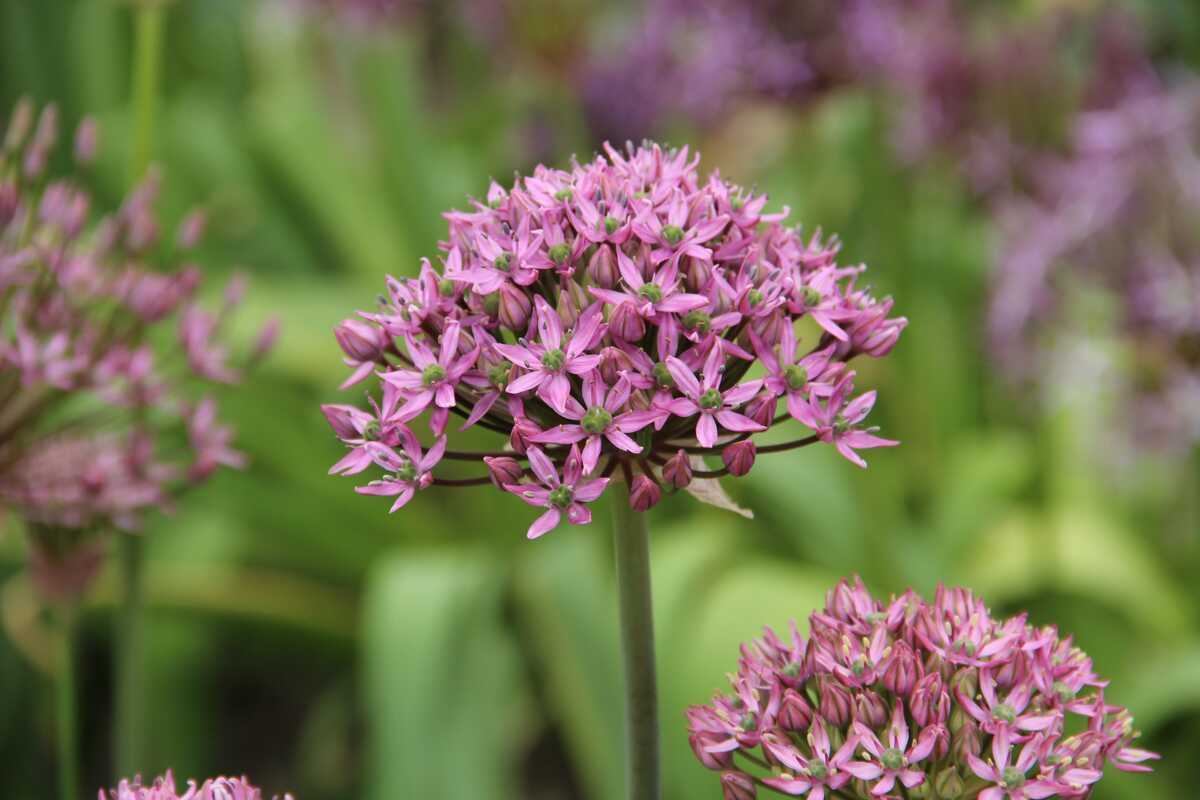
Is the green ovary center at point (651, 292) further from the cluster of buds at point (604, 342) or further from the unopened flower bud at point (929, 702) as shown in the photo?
the unopened flower bud at point (929, 702)

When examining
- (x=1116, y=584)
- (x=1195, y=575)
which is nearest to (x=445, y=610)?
(x=1116, y=584)

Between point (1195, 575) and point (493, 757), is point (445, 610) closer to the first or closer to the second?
point (493, 757)

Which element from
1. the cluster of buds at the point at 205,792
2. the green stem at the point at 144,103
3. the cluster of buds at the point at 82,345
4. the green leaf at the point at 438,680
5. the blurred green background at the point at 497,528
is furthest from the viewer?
the blurred green background at the point at 497,528

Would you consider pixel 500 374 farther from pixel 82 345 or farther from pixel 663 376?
pixel 82 345

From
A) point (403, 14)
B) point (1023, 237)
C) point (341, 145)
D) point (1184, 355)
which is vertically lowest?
point (1184, 355)

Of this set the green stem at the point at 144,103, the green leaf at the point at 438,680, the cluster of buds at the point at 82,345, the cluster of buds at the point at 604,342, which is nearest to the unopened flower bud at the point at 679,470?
the cluster of buds at the point at 604,342

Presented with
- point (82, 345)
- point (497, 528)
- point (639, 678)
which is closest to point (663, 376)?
point (639, 678)
